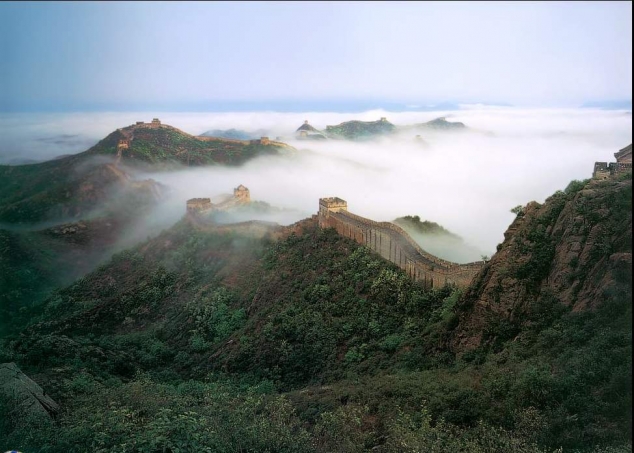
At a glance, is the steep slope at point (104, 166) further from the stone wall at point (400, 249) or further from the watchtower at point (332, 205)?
the stone wall at point (400, 249)

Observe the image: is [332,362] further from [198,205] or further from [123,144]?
[123,144]

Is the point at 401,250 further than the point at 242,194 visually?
No

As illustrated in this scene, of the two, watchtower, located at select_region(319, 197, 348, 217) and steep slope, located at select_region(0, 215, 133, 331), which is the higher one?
watchtower, located at select_region(319, 197, 348, 217)

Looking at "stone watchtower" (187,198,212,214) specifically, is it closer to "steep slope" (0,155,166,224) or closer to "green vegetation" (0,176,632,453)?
"steep slope" (0,155,166,224)

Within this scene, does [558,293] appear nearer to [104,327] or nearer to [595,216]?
[595,216]

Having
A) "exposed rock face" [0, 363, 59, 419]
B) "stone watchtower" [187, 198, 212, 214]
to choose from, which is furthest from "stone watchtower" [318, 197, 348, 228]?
"exposed rock face" [0, 363, 59, 419]

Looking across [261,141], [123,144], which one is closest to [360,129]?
[261,141]

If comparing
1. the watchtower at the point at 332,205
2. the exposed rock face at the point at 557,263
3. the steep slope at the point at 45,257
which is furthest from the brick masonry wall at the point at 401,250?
the steep slope at the point at 45,257
